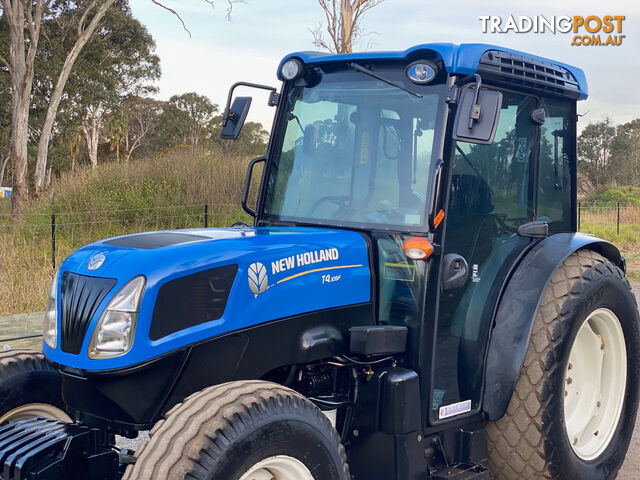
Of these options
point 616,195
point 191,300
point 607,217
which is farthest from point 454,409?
point 616,195

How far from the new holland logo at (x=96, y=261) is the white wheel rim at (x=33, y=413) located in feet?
3.18

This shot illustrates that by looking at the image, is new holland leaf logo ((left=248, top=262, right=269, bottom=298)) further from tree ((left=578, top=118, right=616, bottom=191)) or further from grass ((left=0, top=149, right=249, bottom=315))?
tree ((left=578, top=118, right=616, bottom=191))

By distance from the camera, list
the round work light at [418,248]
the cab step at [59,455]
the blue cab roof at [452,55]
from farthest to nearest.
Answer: the blue cab roof at [452,55] < the round work light at [418,248] < the cab step at [59,455]

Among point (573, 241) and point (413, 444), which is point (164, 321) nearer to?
point (413, 444)

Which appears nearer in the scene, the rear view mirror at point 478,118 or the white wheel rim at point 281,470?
the white wheel rim at point 281,470

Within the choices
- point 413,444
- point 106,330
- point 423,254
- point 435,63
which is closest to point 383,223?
point 423,254

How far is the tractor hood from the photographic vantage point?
2.89 meters

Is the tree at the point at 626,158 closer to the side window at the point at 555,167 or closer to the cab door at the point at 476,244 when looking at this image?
the side window at the point at 555,167

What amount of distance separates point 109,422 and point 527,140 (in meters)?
2.69

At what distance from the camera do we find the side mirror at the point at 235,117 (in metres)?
4.18

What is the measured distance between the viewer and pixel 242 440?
2.66m

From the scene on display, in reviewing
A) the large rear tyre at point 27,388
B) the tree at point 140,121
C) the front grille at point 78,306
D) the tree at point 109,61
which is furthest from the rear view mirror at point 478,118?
the tree at point 140,121

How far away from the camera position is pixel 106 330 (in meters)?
2.88

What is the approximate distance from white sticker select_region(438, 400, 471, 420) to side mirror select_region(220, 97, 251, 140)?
1866mm
